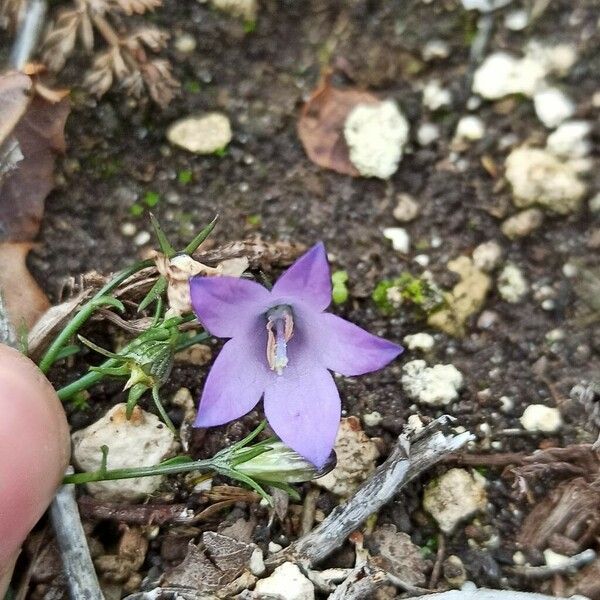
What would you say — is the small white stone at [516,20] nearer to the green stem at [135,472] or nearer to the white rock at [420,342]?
the white rock at [420,342]

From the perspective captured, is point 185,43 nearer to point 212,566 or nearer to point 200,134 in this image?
point 200,134

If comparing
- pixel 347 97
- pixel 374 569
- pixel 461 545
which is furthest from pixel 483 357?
pixel 347 97

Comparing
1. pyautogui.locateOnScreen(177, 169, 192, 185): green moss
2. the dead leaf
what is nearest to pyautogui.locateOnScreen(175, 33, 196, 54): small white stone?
pyautogui.locateOnScreen(177, 169, 192, 185): green moss

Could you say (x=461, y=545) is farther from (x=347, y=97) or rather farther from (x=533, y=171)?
(x=347, y=97)

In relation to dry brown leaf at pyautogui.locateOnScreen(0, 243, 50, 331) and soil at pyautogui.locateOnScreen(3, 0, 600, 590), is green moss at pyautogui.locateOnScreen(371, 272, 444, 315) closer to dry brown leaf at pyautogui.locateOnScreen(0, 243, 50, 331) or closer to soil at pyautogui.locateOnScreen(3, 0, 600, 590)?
soil at pyautogui.locateOnScreen(3, 0, 600, 590)

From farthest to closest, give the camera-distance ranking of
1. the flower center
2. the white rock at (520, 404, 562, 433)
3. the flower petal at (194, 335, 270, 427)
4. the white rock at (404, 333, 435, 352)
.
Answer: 1. the white rock at (404, 333, 435, 352)
2. the white rock at (520, 404, 562, 433)
3. the flower center
4. the flower petal at (194, 335, 270, 427)

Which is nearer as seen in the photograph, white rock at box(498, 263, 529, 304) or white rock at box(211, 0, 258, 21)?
white rock at box(498, 263, 529, 304)

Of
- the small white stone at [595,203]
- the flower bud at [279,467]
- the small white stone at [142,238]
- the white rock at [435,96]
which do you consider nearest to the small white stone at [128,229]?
the small white stone at [142,238]
